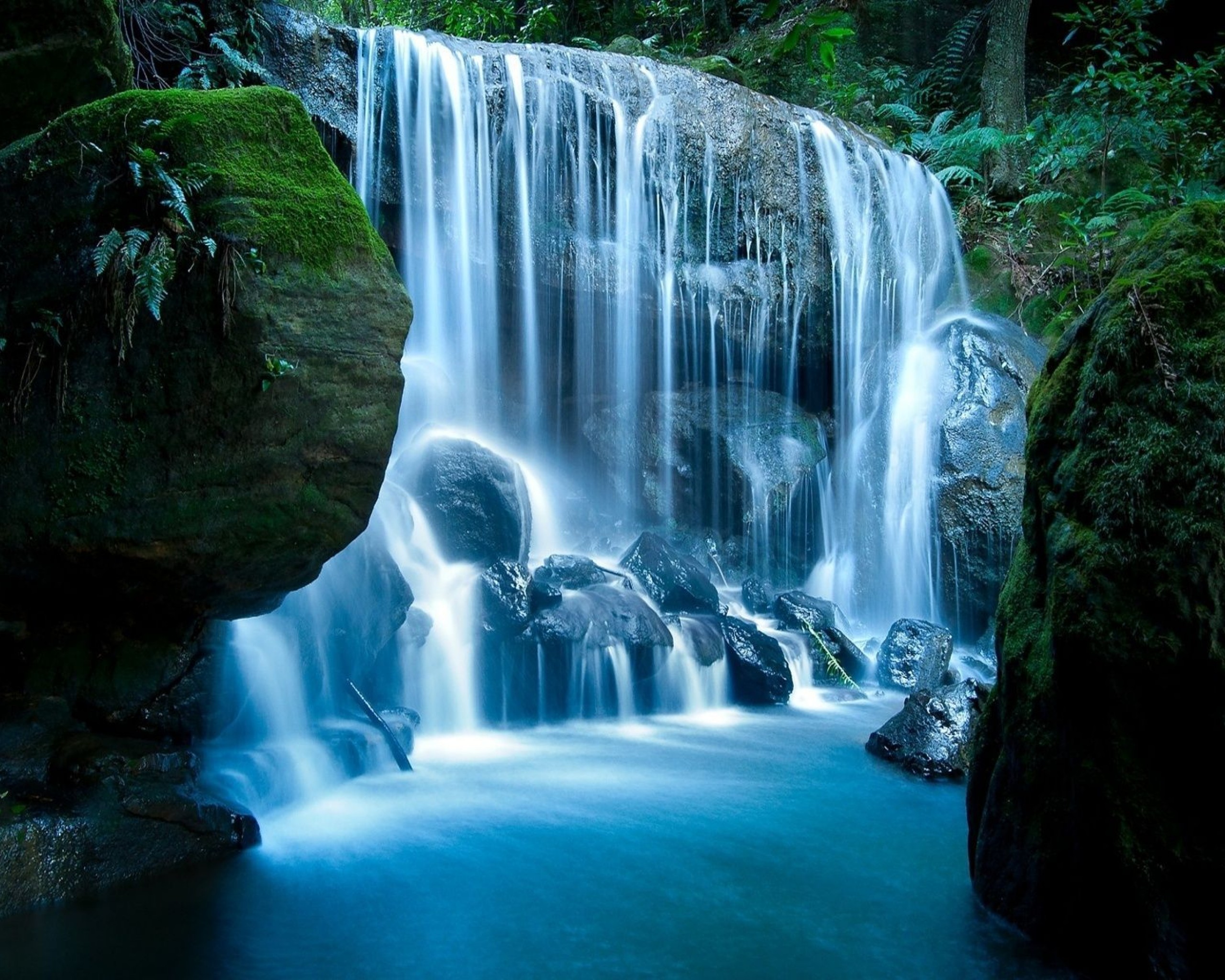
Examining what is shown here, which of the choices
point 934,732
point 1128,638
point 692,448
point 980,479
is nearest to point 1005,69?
point 980,479

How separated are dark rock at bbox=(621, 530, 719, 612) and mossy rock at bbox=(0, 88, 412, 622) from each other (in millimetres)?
5386

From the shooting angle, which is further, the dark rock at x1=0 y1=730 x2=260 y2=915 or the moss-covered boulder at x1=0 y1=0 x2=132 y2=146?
the moss-covered boulder at x1=0 y1=0 x2=132 y2=146

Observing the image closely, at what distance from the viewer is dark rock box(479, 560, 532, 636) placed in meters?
7.95

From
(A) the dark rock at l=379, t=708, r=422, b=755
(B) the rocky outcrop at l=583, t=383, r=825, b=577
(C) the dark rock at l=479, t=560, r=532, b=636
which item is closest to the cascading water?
(B) the rocky outcrop at l=583, t=383, r=825, b=577

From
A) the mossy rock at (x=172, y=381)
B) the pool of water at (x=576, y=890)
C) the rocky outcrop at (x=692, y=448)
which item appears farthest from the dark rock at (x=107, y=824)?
the rocky outcrop at (x=692, y=448)

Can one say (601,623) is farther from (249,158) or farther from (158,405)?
(249,158)

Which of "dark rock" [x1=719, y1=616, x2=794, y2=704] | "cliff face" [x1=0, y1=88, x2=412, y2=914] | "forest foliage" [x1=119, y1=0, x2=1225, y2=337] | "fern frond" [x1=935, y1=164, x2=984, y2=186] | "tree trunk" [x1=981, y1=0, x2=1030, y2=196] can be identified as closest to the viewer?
"cliff face" [x1=0, y1=88, x2=412, y2=914]

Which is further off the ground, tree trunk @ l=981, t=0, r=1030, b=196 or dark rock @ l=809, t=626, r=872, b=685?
tree trunk @ l=981, t=0, r=1030, b=196

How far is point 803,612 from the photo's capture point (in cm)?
998

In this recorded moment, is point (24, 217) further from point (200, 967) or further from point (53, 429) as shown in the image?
point (200, 967)

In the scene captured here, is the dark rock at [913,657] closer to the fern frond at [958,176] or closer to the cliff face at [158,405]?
the cliff face at [158,405]

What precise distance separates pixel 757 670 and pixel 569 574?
2.11 metres

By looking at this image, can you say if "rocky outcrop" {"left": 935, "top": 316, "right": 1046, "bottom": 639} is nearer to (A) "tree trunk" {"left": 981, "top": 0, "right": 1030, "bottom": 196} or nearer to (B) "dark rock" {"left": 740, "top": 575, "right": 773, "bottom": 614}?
(B) "dark rock" {"left": 740, "top": 575, "right": 773, "bottom": 614}

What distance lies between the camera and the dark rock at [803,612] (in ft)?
32.2
